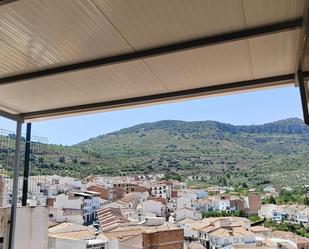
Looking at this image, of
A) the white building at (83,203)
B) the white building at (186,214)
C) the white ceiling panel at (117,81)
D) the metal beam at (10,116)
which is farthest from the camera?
the white building at (83,203)

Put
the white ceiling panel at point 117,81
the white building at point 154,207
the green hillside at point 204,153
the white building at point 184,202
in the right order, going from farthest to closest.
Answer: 1. the white building at point 154,207
2. the white building at point 184,202
3. the green hillside at point 204,153
4. the white ceiling panel at point 117,81

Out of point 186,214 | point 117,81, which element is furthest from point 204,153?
point 117,81

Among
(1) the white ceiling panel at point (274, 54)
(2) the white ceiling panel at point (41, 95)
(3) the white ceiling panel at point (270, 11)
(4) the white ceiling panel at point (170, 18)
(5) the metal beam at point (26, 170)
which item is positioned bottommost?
(5) the metal beam at point (26, 170)

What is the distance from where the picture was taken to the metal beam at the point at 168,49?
2459 millimetres

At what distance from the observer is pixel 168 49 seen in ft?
9.11

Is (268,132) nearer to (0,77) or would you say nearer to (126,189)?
(126,189)

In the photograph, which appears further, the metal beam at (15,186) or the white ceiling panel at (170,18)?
the metal beam at (15,186)

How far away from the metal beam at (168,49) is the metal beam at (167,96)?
1084mm

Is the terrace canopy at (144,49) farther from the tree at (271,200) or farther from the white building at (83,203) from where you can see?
the white building at (83,203)

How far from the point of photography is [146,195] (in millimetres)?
18141

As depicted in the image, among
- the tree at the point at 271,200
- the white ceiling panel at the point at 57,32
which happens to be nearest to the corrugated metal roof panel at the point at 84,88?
the white ceiling panel at the point at 57,32

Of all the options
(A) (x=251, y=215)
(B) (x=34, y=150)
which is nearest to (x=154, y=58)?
(B) (x=34, y=150)

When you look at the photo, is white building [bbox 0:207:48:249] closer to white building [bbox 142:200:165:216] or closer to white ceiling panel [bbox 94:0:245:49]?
white ceiling panel [bbox 94:0:245:49]

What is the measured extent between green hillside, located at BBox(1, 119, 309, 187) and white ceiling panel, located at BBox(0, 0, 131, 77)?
8402 mm
